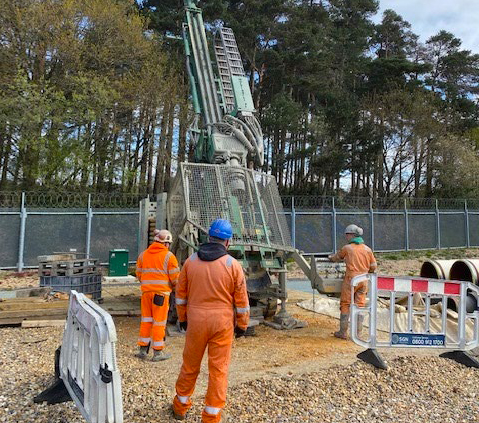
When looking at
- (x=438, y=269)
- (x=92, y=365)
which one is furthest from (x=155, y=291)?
(x=438, y=269)

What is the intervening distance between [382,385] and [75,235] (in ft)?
40.0

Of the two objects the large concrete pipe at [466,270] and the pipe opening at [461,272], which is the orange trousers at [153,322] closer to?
the large concrete pipe at [466,270]

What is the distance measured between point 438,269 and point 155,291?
674 centimetres

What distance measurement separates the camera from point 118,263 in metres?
13.4

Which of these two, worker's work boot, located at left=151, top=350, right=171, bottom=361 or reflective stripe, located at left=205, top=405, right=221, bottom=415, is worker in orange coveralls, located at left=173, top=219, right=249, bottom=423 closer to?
reflective stripe, located at left=205, top=405, right=221, bottom=415

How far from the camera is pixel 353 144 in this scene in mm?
27141

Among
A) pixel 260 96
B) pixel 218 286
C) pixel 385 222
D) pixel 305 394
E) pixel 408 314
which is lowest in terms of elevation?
pixel 305 394

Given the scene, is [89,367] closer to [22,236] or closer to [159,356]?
[159,356]

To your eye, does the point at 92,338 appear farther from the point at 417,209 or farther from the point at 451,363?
the point at 417,209

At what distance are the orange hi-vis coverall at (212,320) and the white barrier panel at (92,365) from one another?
77 cm

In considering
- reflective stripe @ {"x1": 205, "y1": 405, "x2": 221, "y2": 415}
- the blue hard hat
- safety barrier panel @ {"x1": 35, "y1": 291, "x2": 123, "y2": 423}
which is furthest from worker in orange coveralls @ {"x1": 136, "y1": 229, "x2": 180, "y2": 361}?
reflective stripe @ {"x1": 205, "y1": 405, "x2": 221, "y2": 415}

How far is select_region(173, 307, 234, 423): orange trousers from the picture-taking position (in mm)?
3744

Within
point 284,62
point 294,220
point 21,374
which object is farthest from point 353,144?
point 21,374

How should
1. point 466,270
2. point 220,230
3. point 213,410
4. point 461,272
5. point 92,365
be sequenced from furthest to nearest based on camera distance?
point 461,272 < point 466,270 < point 220,230 < point 213,410 < point 92,365
